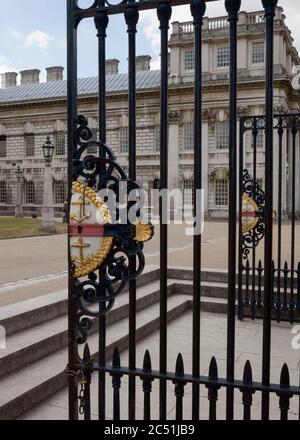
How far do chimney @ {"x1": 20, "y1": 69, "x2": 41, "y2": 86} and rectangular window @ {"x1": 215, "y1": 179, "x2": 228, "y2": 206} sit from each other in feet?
91.8

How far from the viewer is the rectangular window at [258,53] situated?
1528 inches

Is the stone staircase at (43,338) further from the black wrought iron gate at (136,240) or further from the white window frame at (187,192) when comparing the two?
the white window frame at (187,192)

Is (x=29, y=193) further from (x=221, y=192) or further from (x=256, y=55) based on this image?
(x=256, y=55)

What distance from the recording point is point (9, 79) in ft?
189

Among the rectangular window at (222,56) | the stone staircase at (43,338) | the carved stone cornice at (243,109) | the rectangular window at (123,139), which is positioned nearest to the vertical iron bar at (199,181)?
the stone staircase at (43,338)

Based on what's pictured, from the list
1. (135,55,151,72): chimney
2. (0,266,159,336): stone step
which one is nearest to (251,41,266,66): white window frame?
(135,55,151,72): chimney

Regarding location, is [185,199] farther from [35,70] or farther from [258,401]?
[258,401]

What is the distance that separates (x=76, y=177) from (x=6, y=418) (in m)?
2.25

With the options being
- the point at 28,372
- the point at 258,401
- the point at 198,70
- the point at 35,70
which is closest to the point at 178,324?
the point at 258,401

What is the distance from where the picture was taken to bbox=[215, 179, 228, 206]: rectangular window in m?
40.1


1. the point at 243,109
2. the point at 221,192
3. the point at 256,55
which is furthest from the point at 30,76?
the point at 221,192

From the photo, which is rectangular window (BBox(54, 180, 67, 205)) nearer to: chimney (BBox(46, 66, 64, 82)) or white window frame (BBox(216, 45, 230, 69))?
chimney (BBox(46, 66, 64, 82))

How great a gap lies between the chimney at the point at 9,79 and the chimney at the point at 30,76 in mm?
2217
